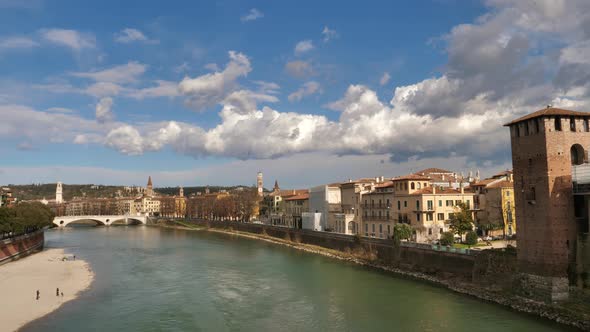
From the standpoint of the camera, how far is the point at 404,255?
43.8 meters

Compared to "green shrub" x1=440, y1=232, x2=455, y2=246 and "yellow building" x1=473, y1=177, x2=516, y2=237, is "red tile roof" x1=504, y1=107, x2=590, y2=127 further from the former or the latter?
"yellow building" x1=473, y1=177, x2=516, y2=237

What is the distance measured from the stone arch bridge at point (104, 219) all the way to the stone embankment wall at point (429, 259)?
284 ft

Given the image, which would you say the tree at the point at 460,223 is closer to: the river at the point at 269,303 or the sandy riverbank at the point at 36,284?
the river at the point at 269,303

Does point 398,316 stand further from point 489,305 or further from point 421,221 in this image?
point 421,221

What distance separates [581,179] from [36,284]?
142 ft

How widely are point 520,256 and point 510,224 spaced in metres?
22.0

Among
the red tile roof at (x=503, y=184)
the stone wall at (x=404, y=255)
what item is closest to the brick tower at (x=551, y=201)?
the stone wall at (x=404, y=255)

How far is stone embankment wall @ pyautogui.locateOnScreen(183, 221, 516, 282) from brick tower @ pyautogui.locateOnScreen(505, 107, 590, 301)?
258 centimetres

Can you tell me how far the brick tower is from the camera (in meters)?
27.7

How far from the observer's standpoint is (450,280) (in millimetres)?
36094

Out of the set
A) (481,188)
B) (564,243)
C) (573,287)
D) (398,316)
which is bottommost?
(398,316)

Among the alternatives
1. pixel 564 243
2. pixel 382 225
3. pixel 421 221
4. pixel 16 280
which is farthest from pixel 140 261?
pixel 564 243

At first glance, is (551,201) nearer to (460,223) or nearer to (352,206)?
(460,223)

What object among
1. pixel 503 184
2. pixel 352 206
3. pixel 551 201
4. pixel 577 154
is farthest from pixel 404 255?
pixel 352 206
